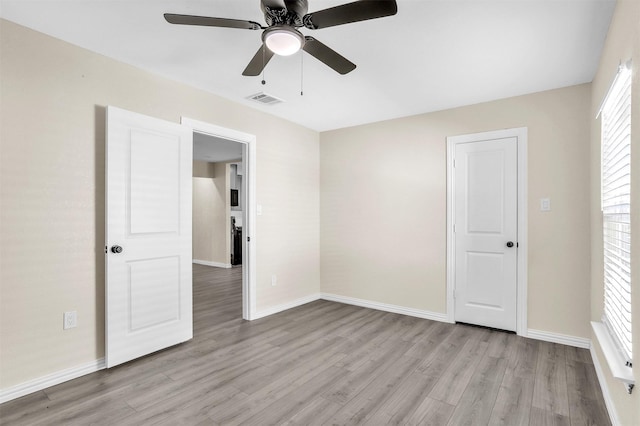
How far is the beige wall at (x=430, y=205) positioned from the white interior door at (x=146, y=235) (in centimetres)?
225

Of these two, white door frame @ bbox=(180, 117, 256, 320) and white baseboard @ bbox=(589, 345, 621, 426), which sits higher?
white door frame @ bbox=(180, 117, 256, 320)

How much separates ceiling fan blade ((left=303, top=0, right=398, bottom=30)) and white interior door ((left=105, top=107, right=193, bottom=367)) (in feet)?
6.16

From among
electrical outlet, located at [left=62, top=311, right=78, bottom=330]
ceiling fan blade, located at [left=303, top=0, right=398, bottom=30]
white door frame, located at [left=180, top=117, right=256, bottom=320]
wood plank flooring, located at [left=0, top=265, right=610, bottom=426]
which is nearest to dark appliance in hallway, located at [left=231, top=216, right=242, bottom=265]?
white door frame, located at [left=180, top=117, right=256, bottom=320]

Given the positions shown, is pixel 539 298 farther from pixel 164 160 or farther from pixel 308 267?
pixel 164 160

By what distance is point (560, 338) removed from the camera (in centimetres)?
324

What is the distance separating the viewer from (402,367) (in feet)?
9.05

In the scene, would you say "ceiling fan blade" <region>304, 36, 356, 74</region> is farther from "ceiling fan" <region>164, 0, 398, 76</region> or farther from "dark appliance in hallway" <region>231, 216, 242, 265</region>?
"dark appliance in hallway" <region>231, 216, 242, 265</region>

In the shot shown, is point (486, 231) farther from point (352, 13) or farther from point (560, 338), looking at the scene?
point (352, 13)

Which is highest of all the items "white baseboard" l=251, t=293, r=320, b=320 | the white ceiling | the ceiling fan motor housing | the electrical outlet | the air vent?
the white ceiling

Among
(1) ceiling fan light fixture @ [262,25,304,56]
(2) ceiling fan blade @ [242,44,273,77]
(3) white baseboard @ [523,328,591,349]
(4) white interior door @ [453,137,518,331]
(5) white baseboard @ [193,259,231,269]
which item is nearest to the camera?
(1) ceiling fan light fixture @ [262,25,304,56]

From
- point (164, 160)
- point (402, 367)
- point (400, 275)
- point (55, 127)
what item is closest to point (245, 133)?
point (164, 160)

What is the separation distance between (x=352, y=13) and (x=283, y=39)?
0.37m

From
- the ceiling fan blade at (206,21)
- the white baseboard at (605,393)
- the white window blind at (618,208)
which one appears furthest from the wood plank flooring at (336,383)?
the ceiling fan blade at (206,21)

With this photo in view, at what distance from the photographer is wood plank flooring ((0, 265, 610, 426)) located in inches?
82.1
